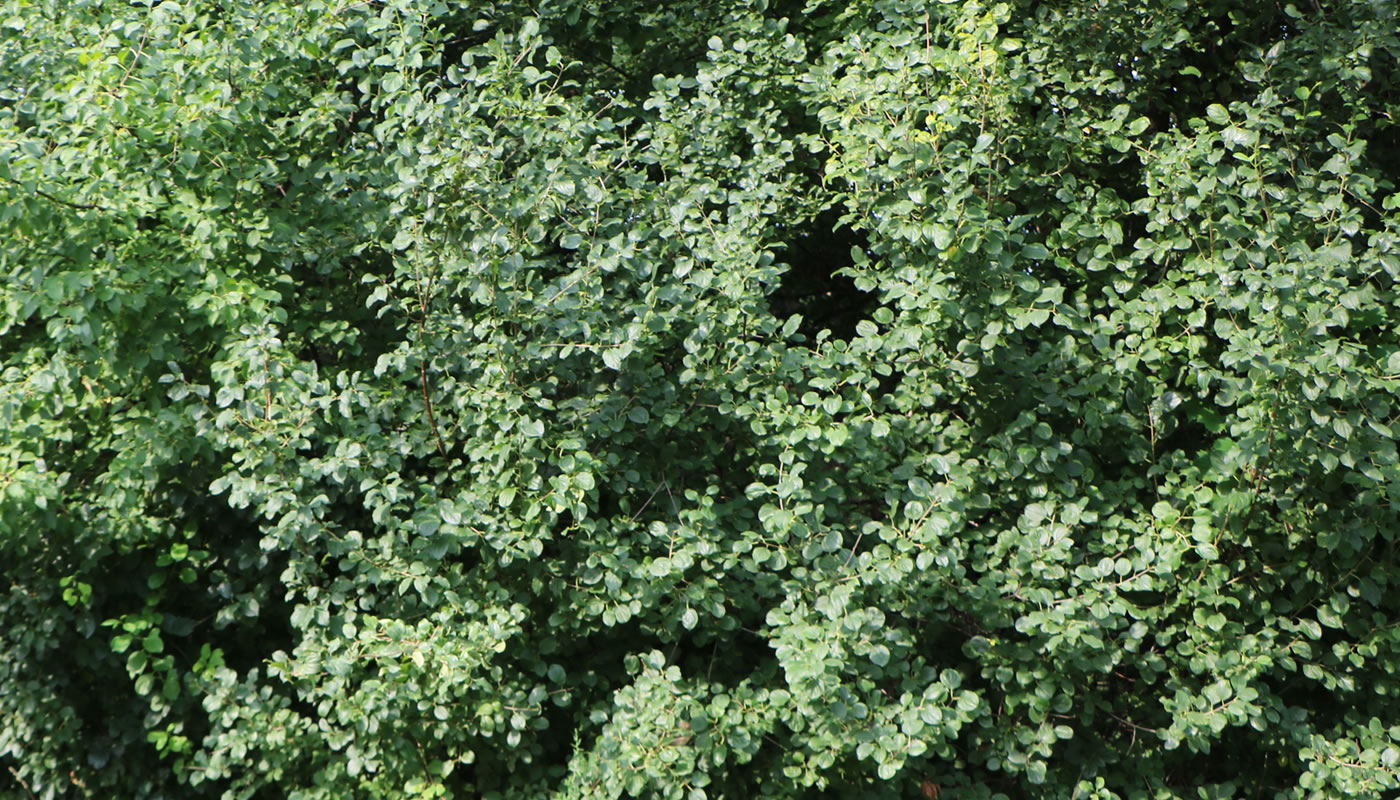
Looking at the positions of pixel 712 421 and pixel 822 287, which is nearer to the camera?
pixel 712 421

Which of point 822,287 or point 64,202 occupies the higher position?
point 64,202

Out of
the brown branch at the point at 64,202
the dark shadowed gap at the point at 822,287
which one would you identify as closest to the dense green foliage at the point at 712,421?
the brown branch at the point at 64,202

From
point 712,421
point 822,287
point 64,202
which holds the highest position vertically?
point 64,202

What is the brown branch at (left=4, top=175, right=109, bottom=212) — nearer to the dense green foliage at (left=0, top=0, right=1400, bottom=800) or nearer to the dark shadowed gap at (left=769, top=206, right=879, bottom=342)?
the dense green foliage at (left=0, top=0, right=1400, bottom=800)

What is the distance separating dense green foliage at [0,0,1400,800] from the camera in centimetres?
340

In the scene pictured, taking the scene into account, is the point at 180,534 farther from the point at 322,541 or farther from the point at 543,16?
the point at 543,16

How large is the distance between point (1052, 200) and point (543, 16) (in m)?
1.98

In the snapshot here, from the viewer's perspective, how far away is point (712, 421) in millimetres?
3916

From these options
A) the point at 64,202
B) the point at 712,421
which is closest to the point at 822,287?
the point at 712,421

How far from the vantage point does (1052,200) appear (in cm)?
404

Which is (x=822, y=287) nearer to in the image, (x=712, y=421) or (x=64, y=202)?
(x=712, y=421)

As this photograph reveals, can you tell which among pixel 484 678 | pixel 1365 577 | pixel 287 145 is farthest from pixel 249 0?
pixel 1365 577

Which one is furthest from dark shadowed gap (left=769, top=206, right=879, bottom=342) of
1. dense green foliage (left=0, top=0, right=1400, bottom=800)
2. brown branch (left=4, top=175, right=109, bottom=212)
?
brown branch (left=4, top=175, right=109, bottom=212)

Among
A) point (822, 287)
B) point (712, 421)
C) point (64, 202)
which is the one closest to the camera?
point (64, 202)
